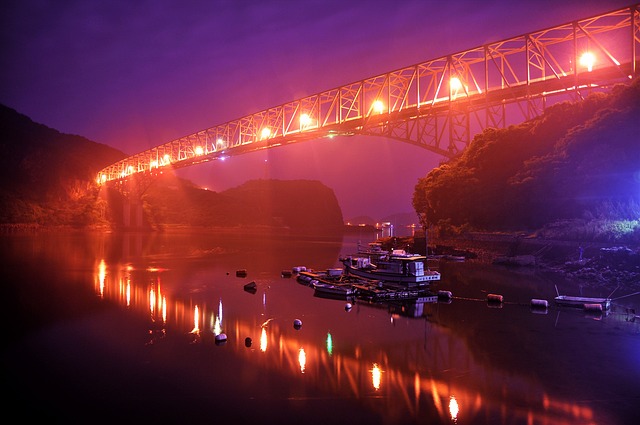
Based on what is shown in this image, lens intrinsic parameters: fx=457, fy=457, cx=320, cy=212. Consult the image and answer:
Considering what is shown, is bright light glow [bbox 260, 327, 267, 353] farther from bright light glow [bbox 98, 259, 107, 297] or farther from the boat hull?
bright light glow [bbox 98, 259, 107, 297]

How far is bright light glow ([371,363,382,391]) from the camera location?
10.6 metres

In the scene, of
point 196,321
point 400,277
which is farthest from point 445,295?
point 196,321

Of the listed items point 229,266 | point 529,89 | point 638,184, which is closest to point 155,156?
point 229,266

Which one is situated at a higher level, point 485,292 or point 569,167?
point 569,167

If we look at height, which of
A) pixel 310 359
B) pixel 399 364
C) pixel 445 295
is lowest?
pixel 399 364

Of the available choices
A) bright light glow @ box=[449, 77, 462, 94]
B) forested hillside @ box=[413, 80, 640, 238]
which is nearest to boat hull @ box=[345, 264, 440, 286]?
forested hillside @ box=[413, 80, 640, 238]

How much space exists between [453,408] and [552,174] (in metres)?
30.4

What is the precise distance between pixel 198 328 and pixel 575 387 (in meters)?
11.4

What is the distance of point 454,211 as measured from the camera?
4166cm

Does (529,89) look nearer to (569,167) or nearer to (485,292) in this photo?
(569,167)

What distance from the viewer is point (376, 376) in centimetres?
1124

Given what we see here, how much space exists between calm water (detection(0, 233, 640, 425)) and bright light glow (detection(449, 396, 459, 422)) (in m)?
0.05

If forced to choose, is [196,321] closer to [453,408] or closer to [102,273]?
[453,408]

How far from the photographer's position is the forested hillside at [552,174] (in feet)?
103
